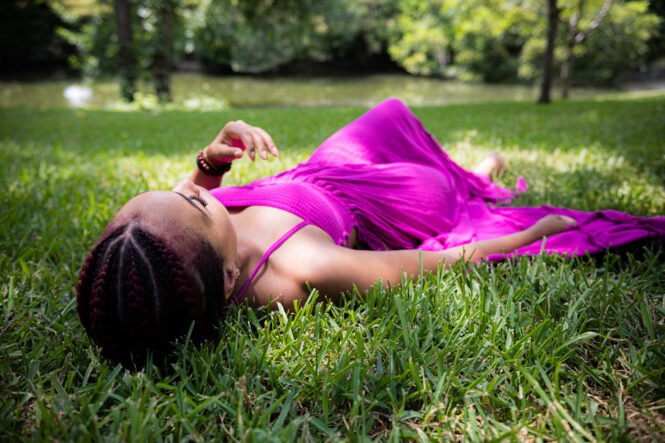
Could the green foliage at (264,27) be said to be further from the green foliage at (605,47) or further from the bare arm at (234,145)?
the bare arm at (234,145)

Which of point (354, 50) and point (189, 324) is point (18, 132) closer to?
point (189, 324)

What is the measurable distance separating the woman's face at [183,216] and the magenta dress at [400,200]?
1.40ft

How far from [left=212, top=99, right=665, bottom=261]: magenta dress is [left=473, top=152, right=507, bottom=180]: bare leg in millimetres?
309

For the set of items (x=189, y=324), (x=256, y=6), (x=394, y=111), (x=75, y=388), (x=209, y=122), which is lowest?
(x=209, y=122)

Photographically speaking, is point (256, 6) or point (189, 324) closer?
point (189, 324)

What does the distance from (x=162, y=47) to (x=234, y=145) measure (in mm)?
14427

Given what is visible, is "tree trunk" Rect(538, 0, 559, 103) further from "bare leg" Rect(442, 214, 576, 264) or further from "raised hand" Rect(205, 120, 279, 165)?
"raised hand" Rect(205, 120, 279, 165)

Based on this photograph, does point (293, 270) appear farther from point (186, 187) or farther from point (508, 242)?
point (508, 242)

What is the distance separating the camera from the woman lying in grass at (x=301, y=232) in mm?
1202

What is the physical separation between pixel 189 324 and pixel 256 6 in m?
16.6

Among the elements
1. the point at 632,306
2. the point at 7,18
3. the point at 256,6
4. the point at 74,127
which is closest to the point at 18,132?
the point at 74,127

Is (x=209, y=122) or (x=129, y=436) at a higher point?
(x=129, y=436)

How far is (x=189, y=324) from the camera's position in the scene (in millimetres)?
Answer: 1292

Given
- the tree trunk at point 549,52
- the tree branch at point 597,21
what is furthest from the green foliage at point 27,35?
the tree branch at point 597,21
